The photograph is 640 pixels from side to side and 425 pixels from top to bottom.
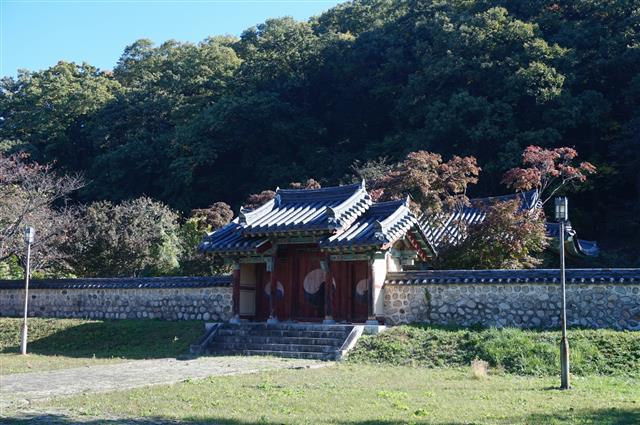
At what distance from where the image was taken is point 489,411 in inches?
392

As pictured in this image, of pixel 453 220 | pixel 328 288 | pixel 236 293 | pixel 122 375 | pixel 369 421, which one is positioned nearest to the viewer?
pixel 369 421

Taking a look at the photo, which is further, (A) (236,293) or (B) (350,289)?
(A) (236,293)

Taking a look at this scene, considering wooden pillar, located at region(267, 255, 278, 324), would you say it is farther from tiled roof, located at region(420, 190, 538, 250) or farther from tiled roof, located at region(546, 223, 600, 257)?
tiled roof, located at region(546, 223, 600, 257)

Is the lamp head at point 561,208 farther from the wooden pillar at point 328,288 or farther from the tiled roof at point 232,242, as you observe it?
the tiled roof at point 232,242

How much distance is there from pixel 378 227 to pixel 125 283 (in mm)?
10065

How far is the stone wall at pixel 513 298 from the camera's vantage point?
17594mm

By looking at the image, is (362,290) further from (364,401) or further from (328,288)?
(364,401)

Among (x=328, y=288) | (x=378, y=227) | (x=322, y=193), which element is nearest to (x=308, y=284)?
(x=328, y=288)

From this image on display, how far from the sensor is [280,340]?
768 inches

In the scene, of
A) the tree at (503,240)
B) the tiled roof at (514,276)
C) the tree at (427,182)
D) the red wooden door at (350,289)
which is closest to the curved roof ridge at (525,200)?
the tree at (427,182)

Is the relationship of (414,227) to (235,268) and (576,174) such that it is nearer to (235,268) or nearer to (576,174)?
(235,268)

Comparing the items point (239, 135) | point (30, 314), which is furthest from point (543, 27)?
point (30, 314)

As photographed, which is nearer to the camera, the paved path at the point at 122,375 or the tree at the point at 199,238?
the paved path at the point at 122,375

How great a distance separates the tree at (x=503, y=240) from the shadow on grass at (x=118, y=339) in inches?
361
